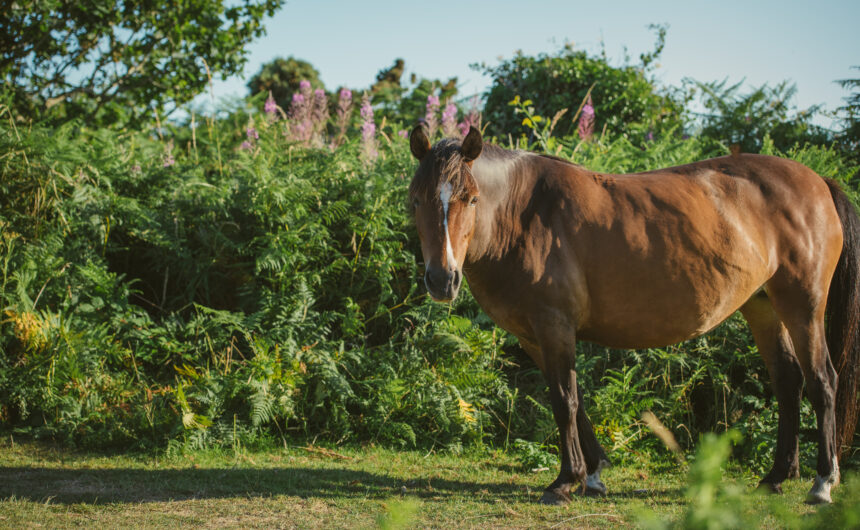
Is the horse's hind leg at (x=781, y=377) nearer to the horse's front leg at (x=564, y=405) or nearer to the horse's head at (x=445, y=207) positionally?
the horse's front leg at (x=564, y=405)

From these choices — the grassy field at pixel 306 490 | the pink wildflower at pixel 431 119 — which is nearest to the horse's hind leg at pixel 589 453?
the grassy field at pixel 306 490

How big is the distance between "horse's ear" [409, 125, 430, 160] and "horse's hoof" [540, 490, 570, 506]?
2.15m

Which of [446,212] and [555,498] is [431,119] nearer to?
[446,212]

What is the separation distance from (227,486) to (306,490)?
0.52m

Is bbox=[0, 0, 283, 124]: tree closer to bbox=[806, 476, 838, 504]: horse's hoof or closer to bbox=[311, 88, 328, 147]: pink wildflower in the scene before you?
bbox=[311, 88, 328, 147]: pink wildflower

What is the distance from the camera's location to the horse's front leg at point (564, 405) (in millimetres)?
3689

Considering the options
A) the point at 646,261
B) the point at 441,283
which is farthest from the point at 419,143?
the point at 646,261

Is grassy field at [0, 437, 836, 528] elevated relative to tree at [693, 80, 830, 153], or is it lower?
lower

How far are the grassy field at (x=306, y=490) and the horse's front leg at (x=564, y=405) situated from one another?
0.11 metres

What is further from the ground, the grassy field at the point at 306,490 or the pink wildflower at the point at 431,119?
the pink wildflower at the point at 431,119

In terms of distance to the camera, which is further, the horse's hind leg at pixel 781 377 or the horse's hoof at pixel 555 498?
the horse's hind leg at pixel 781 377

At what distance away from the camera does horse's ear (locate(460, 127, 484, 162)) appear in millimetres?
3562

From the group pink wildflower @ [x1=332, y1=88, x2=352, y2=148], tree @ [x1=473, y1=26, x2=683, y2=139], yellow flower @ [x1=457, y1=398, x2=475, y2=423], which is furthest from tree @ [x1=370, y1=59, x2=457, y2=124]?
yellow flower @ [x1=457, y1=398, x2=475, y2=423]

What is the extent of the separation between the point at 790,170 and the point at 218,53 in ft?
26.0
